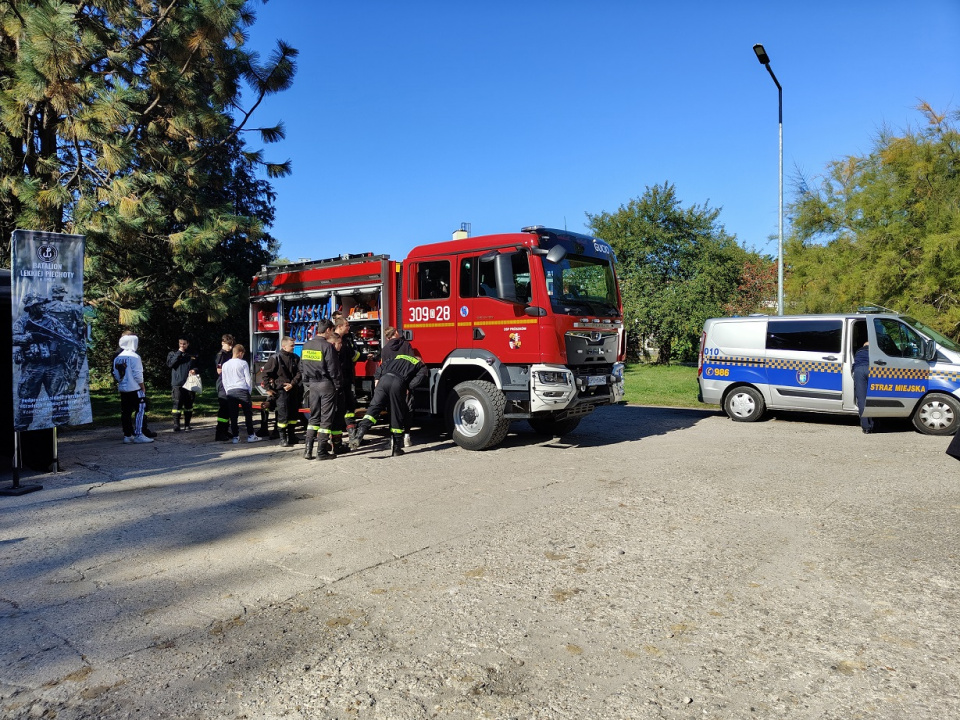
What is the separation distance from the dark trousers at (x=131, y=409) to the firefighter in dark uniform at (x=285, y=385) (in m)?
2.10

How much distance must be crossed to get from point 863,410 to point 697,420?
2.99 m

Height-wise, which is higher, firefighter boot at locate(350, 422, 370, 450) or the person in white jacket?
the person in white jacket

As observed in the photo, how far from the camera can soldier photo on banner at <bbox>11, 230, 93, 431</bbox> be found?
24.5ft

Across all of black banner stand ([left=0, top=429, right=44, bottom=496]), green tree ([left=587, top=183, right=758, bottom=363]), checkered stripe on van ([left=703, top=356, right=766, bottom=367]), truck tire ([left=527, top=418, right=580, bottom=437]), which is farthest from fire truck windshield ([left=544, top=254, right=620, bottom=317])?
green tree ([left=587, top=183, right=758, bottom=363])

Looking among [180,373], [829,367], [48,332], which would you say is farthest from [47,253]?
[829,367]

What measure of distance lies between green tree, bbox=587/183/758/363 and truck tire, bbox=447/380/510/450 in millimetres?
22545

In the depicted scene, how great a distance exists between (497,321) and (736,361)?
18.5 feet

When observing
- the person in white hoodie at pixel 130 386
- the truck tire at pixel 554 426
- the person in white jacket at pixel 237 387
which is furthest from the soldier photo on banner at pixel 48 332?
the truck tire at pixel 554 426

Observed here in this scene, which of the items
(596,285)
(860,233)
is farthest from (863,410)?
(860,233)

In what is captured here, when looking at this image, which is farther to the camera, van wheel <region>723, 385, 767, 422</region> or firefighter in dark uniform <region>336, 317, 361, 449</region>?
van wheel <region>723, 385, 767, 422</region>

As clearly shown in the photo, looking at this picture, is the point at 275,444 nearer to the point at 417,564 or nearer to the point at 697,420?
the point at 417,564

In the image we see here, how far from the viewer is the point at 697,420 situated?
13.4m

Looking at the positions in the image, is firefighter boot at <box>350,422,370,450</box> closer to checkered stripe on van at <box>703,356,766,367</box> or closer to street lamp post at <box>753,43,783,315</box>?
A: checkered stripe on van at <box>703,356,766,367</box>

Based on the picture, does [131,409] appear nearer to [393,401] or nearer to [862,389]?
[393,401]
